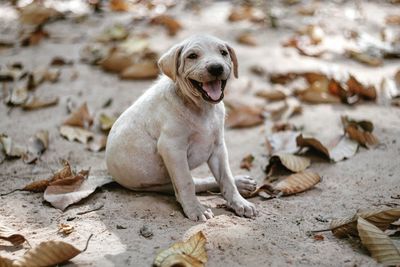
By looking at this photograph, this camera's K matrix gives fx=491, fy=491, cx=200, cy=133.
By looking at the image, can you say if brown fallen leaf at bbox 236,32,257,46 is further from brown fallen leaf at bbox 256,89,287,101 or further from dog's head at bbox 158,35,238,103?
dog's head at bbox 158,35,238,103

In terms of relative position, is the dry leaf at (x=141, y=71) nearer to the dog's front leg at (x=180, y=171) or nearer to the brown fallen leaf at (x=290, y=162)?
the brown fallen leaf at (x=290, y=162)

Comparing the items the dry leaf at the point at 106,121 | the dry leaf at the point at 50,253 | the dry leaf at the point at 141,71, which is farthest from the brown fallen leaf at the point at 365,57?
the dry leaf at the point at 50,253

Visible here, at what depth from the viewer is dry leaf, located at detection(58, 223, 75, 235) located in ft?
9.31

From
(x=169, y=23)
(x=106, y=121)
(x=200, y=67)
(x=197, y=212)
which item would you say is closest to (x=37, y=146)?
(x=106, y=121)

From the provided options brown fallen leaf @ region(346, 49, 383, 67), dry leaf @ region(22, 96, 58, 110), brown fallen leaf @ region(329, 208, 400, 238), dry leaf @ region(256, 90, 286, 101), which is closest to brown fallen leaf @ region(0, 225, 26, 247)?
brown fallen leaf @ region(329, 208, 400, 238)

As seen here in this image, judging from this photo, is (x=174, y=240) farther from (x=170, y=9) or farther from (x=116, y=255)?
(x=170, y=9)

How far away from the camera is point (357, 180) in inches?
140

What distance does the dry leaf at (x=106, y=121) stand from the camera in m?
4.48

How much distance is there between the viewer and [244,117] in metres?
4.73

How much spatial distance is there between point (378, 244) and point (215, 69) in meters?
1.33

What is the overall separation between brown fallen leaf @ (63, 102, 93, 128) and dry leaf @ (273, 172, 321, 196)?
197 centimetres

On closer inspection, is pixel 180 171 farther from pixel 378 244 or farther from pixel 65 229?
pixel 378 244

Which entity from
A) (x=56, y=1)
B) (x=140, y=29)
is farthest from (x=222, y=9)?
(x=56, y=1)

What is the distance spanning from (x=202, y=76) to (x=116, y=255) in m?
1.15
